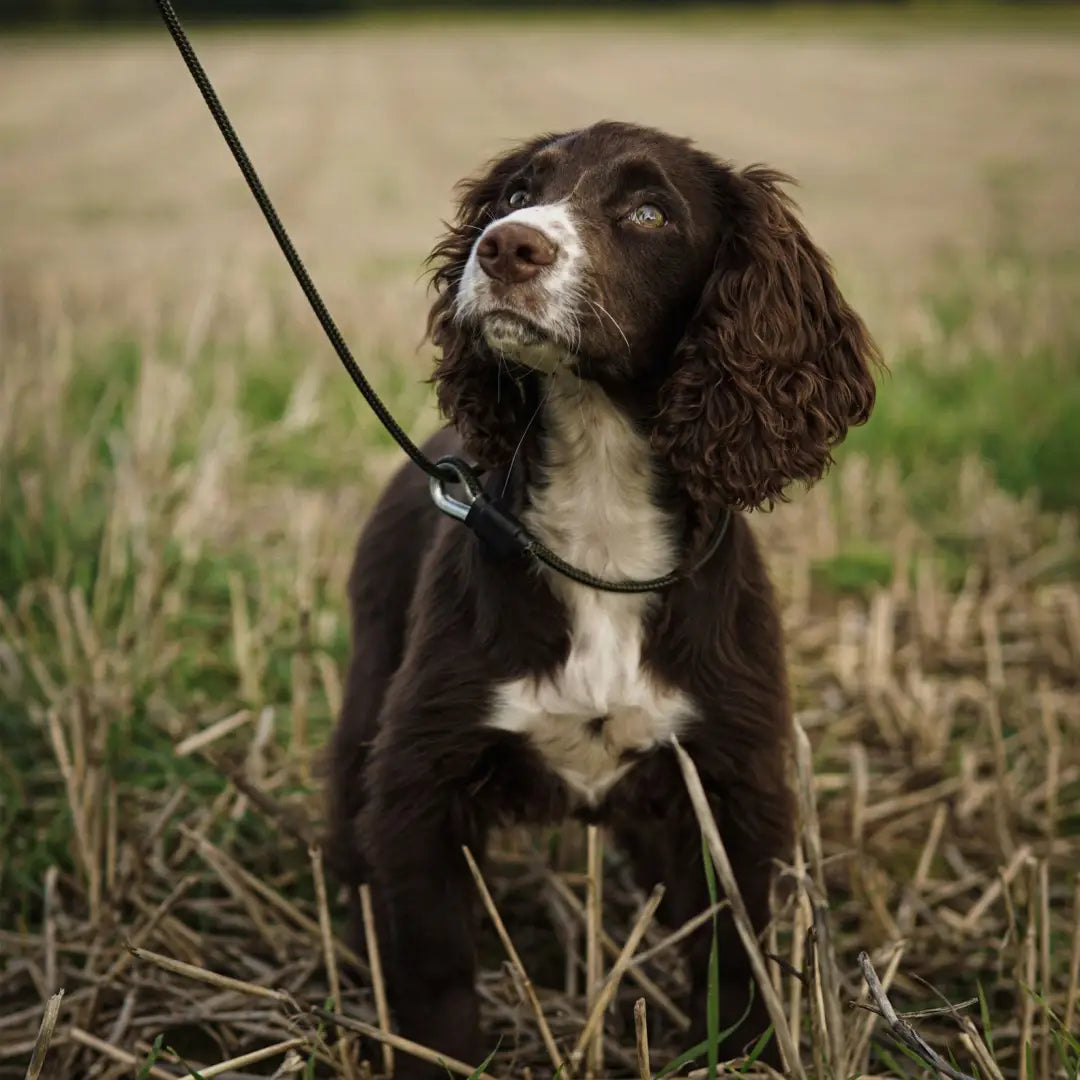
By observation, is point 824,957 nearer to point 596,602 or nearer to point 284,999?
point 596,602

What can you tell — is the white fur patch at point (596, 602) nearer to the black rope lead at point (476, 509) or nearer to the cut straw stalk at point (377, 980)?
the black rope lead at point (476, 509)

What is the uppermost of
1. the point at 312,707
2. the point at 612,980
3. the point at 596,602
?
the point at 596,602

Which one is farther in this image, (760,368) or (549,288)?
(760,368)

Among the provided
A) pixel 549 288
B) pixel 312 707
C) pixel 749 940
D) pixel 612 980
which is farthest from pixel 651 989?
pixel 312 707

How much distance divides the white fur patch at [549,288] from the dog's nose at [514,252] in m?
0.01

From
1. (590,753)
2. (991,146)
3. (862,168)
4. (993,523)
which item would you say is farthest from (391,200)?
(590,753)

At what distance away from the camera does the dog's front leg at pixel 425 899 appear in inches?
102

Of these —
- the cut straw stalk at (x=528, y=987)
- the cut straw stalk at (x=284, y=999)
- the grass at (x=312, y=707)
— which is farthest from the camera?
the grass at (x=312, y=707)

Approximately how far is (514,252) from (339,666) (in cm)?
222

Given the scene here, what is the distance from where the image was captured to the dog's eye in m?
2.54

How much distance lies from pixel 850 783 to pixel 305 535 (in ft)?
6.51

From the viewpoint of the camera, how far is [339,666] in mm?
4266

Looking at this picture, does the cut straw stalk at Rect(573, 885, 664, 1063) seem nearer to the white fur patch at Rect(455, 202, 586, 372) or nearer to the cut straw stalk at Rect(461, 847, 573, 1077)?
the cut straw stalk at Rect(461, 847, 573, 1077)

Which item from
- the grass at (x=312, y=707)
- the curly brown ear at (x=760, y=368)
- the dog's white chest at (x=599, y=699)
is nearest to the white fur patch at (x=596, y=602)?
the dog's white chest at (x=599, y=699)
